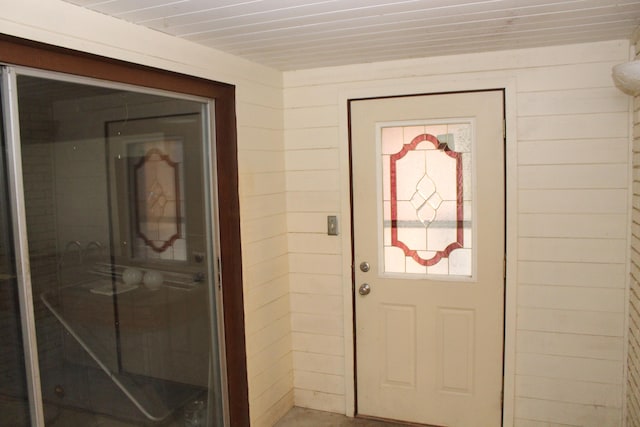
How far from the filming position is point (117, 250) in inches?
89.9

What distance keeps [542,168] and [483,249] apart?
54 centimetres

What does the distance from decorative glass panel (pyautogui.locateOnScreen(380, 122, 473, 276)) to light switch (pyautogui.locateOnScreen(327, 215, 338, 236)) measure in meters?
0.30

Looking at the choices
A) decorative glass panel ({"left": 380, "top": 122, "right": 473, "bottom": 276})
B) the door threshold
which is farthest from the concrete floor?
decorative glass panel ({"left": 380, "top": 122, "right": 473, "bottom": 276})

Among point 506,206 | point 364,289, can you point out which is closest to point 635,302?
point 506,206

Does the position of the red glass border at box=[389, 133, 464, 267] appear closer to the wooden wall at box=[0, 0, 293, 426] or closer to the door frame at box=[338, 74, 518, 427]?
the door frame at box=[338, 74, 518, 427]

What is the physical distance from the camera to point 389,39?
252cm

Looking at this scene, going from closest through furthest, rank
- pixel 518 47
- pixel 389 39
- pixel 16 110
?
pixel 16 110 < pixel 389 39 < pixel 518 47

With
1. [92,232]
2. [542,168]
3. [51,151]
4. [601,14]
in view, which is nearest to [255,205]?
[92,232]

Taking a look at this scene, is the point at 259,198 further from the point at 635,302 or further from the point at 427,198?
the point at 635,302

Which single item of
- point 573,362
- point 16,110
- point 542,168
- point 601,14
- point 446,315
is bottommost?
point 573,362

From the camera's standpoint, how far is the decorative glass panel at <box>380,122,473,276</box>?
2.94m

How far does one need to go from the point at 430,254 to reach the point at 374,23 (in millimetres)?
1391

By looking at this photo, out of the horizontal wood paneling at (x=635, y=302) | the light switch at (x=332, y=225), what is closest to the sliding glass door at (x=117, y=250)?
the light switch at (x=332, y=225)

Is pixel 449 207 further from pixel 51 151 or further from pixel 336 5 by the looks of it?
pixel 51 151
